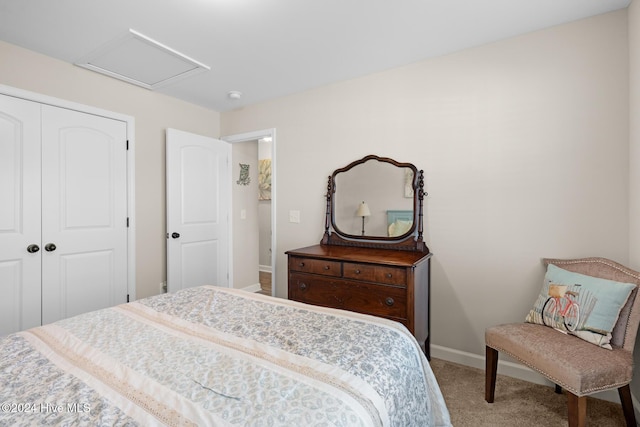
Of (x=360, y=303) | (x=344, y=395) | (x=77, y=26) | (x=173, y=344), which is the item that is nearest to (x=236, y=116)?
(x=77, y=26)

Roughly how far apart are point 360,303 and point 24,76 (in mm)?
3013

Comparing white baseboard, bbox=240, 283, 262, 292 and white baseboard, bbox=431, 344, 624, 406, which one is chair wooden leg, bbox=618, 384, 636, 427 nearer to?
white baseboard, bbox=431, 344, 624, 406

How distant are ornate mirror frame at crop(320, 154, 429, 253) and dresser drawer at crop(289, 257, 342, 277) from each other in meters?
0.52

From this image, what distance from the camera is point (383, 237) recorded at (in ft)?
9.00

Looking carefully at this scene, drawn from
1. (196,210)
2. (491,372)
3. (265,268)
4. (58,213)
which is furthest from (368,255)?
(265,268)

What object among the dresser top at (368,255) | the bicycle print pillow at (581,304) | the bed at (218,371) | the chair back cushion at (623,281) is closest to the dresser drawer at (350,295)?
the dresser top at (368,255)

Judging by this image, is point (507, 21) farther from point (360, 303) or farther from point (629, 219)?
point (360, 303)

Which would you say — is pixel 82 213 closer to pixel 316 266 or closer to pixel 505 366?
pixel 316 266

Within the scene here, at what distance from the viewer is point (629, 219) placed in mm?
1938

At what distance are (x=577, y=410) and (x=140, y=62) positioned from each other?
358 centimetres

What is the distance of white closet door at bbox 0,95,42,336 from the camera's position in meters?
2.31

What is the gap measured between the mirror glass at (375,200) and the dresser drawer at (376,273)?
1.83ft

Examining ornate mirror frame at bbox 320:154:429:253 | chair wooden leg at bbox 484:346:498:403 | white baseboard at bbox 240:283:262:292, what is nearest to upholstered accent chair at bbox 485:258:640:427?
chair wooden leg at bbox 484:346:498:403

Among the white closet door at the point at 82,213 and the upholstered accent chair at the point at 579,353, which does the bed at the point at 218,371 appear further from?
the white closet door at the point at 82,213
